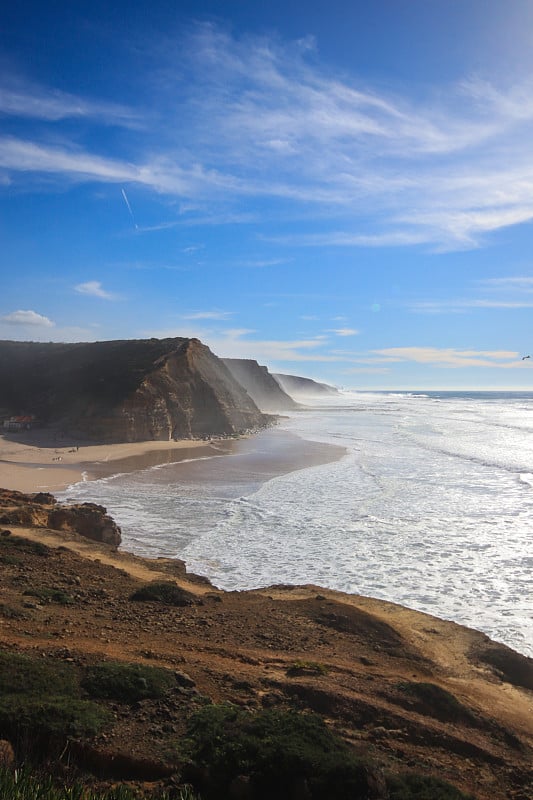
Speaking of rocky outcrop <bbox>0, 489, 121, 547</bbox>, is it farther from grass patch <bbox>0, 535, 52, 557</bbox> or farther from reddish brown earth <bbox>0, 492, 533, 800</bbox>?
reddish brown earth <bbox>0, 492, 533, 800</bbox>

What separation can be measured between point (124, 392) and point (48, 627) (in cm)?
3545

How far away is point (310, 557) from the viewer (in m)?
14.3

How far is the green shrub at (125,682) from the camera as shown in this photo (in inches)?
226

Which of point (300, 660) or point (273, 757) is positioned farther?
point (300, 660)

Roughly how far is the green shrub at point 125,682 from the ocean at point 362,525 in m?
6.04

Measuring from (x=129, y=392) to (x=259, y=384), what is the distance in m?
55.2

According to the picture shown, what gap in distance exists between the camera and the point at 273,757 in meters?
4.79

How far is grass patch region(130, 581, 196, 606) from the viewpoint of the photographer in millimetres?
9523

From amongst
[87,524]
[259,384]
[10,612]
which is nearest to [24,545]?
[87,524]

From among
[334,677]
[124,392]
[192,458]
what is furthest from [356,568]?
[124,392]

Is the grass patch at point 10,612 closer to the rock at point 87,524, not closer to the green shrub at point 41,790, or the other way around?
the green shrub at point 41,790

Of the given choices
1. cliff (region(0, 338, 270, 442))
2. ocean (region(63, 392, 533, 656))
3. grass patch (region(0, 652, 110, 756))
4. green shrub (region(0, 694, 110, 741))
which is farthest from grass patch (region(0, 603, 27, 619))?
cliff (region(0, 338, 270, 442))

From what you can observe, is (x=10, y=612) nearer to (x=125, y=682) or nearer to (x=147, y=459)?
(x=125, y=682)

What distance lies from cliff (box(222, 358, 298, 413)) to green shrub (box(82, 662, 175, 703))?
86305 millimetres
